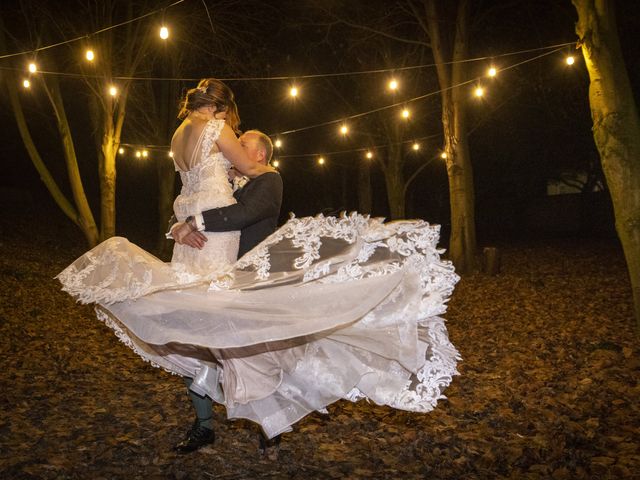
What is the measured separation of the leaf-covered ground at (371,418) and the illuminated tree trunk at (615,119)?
4.52 ft

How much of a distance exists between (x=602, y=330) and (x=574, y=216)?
25291mm

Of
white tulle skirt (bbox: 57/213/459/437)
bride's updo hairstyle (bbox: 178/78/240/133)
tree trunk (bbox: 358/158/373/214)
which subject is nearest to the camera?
white tulle skirt (bbox: 57/213/459/437)

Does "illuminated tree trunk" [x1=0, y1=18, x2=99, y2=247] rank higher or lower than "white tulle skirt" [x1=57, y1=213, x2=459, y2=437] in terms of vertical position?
higher

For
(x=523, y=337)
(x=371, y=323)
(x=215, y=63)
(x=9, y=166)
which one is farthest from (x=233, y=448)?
(x=9, y=166)

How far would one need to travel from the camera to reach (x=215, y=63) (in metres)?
15.5

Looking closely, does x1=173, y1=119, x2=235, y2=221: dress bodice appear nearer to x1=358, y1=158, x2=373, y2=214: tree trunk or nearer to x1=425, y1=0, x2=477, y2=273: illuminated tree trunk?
x1=425, y1=0, x2=477, y2=273: illuminated tree trunk

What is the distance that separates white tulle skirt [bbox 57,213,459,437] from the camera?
3051 millimetres

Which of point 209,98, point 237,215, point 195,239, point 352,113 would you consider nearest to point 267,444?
point 195,239

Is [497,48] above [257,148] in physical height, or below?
above

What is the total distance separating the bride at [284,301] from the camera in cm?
306

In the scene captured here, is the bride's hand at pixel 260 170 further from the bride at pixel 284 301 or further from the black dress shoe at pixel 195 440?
the black dress shoe at pixel 195 440

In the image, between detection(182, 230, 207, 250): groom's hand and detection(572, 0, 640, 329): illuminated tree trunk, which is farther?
A: detection(572, 0, 640, 329): illuminated tree trunk

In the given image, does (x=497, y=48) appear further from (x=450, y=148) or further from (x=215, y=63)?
(x=215, y=63)

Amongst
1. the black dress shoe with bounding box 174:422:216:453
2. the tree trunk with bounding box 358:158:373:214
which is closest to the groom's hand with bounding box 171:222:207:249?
the black dress shoe with bounding box 174:422:216:453
